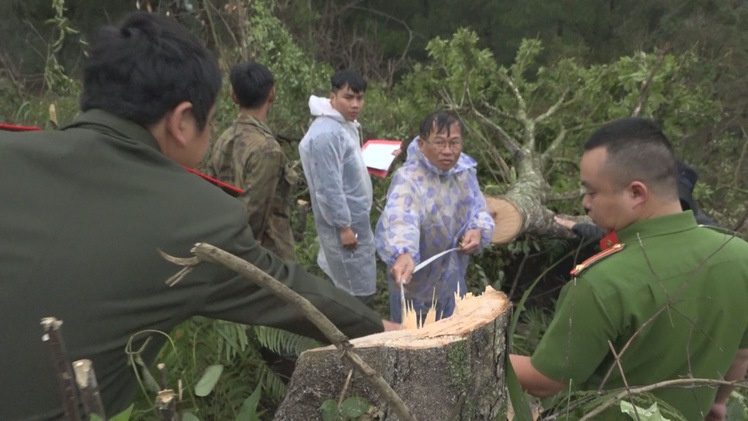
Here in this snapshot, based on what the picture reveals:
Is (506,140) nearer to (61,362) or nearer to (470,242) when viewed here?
(470,242)

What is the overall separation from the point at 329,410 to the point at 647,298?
854 mm

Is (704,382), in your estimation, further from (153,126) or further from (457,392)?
(153,126)

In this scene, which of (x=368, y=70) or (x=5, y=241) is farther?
(x=368, y=70)

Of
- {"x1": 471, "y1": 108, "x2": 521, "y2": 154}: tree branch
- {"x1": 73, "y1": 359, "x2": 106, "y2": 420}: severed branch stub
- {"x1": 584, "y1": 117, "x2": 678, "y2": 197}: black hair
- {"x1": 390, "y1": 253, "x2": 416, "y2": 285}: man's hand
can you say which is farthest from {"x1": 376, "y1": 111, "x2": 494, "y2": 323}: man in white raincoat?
{"x1": 73, "y1": 359, "x2": 106, "y2": 420}: severed branch stub

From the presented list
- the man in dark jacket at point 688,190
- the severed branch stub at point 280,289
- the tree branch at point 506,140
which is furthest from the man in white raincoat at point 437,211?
the severed branch stub at point 280,289

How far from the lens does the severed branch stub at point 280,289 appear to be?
101 centimetres

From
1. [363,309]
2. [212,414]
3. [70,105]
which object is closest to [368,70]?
[70,105]

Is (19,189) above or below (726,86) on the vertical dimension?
above

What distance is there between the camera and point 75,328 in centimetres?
145

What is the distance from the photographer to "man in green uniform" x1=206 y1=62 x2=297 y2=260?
4102 millimetres

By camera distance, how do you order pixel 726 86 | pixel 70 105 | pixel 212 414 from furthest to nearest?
pixel 726 86 < pixel 70 105 < pixel 212 414

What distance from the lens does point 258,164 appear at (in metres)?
4.08

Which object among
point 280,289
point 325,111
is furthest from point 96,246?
point 325,111

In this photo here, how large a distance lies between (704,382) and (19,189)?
1.49 m
